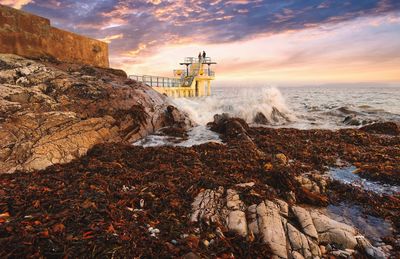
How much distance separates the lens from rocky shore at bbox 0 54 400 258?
120 inches

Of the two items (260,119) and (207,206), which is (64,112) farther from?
(260,119)

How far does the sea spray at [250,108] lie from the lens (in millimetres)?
15508

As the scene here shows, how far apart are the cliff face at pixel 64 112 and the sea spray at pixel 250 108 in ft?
10.5

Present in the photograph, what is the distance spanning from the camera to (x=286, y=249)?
3.20 metres

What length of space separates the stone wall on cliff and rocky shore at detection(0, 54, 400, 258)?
3.24 feet

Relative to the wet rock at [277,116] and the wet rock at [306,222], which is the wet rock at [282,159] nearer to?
the wet rock at [306,222]

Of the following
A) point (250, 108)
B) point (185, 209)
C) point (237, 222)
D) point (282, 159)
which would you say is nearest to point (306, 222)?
point (237, 222)

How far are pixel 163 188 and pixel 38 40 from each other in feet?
35.6

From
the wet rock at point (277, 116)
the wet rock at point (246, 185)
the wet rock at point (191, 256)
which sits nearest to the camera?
the wet rock at point (191, 256)

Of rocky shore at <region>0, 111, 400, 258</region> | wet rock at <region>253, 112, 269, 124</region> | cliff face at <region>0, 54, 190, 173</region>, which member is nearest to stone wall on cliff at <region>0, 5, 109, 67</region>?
cliff face at <region>0, 54, 190, 173</region>

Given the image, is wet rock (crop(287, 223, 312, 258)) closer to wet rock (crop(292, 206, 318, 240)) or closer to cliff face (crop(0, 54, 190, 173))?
wet rock (crop(292, 206, 318, 240))

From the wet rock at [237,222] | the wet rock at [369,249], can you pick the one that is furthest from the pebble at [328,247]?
the wet rock at [237,222]

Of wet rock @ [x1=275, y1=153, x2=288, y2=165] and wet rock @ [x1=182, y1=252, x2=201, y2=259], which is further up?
wet rock @ [x1=182, y1=252, x2=201, y2=259]

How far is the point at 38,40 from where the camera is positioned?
1099 cm
